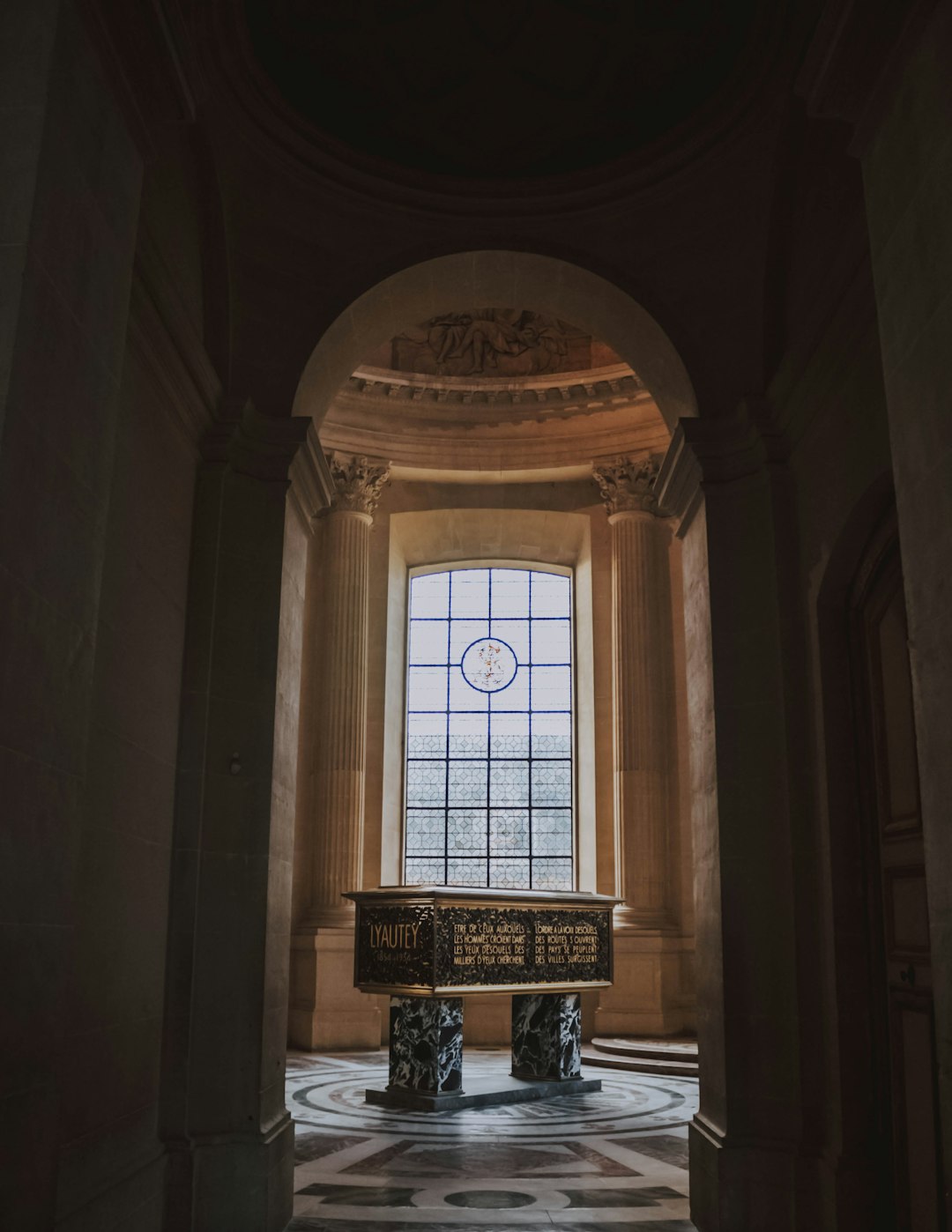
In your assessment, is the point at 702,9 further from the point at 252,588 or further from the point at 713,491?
the point at 252,588

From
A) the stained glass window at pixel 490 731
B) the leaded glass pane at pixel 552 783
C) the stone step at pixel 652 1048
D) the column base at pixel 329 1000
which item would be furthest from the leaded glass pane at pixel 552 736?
the stone step at pixel 652 1048

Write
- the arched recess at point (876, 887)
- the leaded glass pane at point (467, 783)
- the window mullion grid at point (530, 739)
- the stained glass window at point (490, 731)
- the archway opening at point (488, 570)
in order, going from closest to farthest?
the arched recess at point (876, 887), the archway opening at point (488, 570), the window mullion grid at point (530, 739), the stained glass window at point (490, 731), the leaded glass pane at point (467, 783)

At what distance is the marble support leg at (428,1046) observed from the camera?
9734mm

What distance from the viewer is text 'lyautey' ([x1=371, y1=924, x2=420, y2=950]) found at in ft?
31.2

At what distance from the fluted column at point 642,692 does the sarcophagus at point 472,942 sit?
420 centimetres

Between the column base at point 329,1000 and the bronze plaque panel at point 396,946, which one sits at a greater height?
the bronze plaque panel at point 396,946

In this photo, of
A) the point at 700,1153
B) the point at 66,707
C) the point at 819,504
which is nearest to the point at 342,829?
the point at 700,1153

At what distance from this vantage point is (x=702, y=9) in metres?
6.93

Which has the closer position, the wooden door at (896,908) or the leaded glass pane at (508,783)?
the wooden door at (896,908)

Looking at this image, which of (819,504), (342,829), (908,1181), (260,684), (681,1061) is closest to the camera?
(908,1181)

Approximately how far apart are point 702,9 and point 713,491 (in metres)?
2.95

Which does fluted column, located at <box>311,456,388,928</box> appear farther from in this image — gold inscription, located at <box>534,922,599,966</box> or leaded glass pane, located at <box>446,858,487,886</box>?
gold inscription, located at <box>534,922,599,966</box>

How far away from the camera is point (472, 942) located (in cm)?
966

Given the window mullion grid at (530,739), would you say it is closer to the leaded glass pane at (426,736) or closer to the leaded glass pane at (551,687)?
the leaded glass pane at (551,687)
